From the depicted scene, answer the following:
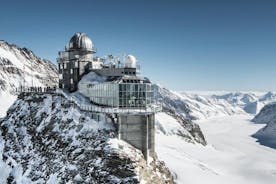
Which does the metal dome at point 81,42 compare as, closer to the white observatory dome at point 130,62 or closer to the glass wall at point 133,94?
the white observatory dome at point 130,62

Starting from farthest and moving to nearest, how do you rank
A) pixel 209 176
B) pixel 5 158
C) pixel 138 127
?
pixel 209 176 → pixel 5 158 → pixel 138 127

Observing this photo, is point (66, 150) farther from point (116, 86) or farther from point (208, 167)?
point (208, 167)

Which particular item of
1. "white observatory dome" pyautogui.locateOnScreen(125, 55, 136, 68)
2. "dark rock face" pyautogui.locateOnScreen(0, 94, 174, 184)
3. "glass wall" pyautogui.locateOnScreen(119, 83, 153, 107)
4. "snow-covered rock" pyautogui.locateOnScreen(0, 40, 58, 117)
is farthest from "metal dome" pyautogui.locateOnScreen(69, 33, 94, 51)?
"snow-covered rock" pyautogui.locateOnScreen(0, 40, 58, 117)

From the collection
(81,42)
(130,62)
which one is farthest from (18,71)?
(130,62)

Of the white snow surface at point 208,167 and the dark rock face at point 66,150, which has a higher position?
the dark rock face at point 66,150

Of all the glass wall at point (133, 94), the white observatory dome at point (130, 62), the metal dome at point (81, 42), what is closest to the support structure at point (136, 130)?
the glass wall at point (133, 94)

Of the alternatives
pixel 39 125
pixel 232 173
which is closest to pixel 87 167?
pixel 39 125

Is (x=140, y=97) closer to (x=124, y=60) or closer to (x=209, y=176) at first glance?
(x=124, y=60)
